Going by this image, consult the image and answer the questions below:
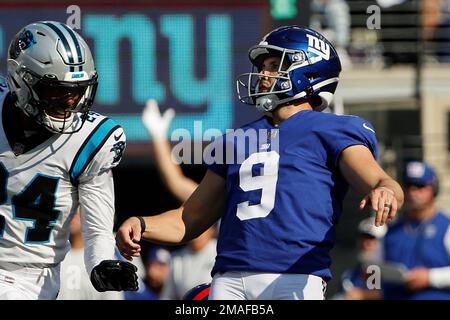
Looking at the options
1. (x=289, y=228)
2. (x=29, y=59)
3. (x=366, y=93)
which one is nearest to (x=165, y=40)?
(x=366, y=93)

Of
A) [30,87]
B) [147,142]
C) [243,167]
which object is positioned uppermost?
[30,87]

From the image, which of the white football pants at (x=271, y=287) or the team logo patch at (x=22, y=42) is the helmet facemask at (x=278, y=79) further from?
the team logo patch at (x=22, y=42)

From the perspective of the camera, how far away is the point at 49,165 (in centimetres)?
462

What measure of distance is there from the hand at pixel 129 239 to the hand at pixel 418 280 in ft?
11.3

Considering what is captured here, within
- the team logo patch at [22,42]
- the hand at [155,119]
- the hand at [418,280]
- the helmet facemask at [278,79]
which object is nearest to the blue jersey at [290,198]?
the helmet facemask at [278,79]

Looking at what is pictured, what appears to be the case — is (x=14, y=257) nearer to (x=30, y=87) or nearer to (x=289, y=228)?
(x=30, y=87)

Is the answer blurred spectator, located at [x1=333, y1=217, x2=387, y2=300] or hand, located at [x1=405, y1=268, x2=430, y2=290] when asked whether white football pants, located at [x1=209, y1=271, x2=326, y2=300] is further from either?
blurred spectator, located at [x1=333, y1=217, x2=387, y2=300]

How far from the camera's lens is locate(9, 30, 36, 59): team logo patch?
4.68 metres

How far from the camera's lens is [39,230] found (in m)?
4.61

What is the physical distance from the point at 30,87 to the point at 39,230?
57 cm

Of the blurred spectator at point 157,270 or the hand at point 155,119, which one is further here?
the blurred spectator at point 157,270

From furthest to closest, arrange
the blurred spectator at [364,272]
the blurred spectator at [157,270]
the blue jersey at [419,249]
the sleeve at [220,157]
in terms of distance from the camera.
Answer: the blurred spectator at [157,270] < the blurred spectator at [364,272] < the blue jersey at [419,249] < the sleeve at [220,157]

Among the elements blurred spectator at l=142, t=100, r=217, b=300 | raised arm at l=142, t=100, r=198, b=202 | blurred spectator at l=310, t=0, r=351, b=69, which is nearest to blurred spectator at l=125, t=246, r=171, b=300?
raised arm at l=142, t=100, r=198, b=202

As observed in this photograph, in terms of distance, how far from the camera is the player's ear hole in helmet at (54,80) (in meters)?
4.60
